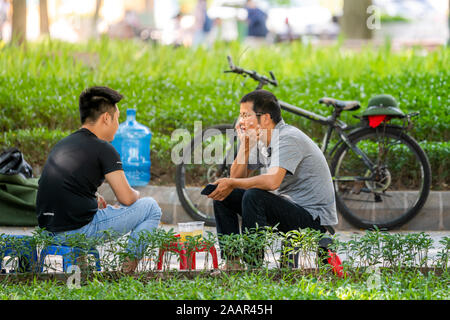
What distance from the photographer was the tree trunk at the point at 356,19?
52.4 ft

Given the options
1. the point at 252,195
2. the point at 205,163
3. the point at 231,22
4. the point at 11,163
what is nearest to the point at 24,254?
the point at 252,195

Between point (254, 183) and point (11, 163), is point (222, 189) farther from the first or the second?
point (11, 163)

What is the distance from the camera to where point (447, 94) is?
8.79 metres

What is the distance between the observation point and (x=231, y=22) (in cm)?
2297

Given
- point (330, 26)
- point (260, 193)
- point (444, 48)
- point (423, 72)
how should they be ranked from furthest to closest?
point (330, 26), point (444, 48), point (423, 72), point (260, 193)

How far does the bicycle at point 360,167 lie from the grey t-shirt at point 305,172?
1.67 metres

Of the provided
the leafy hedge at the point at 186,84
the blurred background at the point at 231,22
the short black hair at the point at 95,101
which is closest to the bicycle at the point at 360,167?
the leafy hedge at the point at 186,84

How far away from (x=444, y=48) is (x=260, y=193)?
7.62 meters

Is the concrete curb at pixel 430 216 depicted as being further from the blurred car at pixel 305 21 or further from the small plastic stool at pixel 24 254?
the blurred car at pixel 305 21

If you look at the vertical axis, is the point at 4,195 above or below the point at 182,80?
below

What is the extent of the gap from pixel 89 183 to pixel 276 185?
4.02 ft

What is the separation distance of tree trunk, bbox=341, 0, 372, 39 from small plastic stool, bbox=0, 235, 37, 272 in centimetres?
1267
